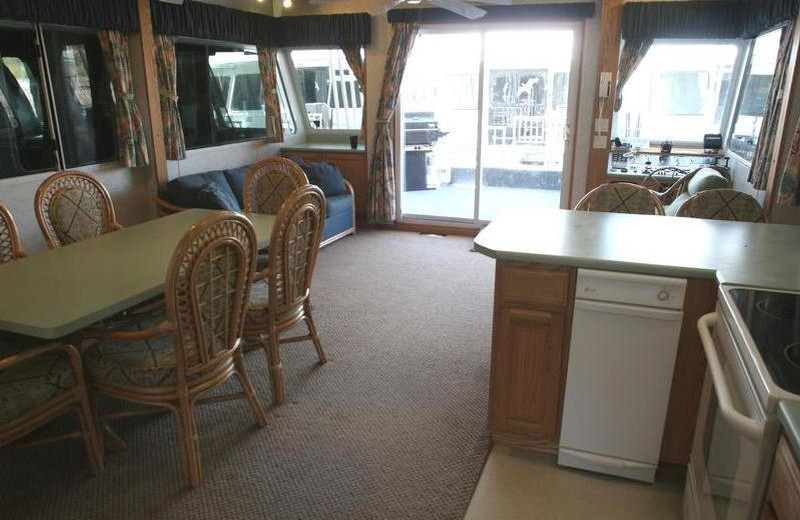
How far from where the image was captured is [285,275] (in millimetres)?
2754

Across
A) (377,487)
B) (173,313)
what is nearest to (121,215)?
(173,313)

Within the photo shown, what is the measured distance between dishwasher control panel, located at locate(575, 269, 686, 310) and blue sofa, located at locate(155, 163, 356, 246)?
2.98 meters

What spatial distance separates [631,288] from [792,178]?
63.4 inches

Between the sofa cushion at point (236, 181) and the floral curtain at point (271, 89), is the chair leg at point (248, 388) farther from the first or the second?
the floral curtain at point (271, 89)

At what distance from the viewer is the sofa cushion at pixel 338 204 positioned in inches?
223

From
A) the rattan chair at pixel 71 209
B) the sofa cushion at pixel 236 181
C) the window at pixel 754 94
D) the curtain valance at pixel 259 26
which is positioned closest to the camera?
the rattan chair at pixel 71 209

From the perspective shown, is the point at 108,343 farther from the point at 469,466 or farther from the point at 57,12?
the point at 57,12

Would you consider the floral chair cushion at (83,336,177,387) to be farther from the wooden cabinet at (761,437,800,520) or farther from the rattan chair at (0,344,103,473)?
the wooden cabinet at (761,437,800,520)

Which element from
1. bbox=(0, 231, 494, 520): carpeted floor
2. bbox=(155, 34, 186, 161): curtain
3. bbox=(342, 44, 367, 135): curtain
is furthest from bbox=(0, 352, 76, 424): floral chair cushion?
bbox=(342, 44, 367, 135): curtain

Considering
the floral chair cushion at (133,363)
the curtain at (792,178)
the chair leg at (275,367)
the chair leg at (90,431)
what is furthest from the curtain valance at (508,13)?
the chair leg at (90,431)

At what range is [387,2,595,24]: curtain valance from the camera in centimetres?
524

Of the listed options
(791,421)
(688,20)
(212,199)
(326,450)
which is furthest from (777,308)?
(688,20)

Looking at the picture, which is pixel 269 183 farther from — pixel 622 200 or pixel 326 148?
pixel 326 148

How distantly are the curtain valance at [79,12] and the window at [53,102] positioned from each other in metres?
0.18
